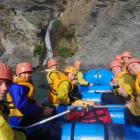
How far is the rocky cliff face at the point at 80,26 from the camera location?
23.4m

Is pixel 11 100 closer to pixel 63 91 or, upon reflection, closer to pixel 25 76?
pixel 25 76

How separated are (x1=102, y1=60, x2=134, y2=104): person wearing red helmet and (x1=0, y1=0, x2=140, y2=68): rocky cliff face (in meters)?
14.9

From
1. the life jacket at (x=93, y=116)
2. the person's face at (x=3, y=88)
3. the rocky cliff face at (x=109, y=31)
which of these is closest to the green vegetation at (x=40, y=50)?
the rocky cliff face at (x=109, y=31)

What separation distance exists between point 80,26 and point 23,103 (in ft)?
76.3

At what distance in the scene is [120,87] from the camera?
580cm

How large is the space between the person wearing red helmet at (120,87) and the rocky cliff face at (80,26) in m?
14.9

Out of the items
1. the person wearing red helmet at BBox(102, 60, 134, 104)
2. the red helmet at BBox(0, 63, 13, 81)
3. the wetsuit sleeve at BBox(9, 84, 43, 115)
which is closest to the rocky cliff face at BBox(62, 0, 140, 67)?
the person wearing red helmet at BBox(102, 60, 134, 104)

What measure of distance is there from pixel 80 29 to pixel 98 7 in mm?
2504

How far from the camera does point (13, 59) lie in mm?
27094

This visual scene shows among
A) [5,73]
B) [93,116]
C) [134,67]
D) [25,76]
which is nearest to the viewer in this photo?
[5,73]

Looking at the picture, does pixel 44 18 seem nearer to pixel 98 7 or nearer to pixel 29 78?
pixel 98 7

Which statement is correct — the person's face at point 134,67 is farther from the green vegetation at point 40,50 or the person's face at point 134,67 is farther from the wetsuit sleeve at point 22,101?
the green vegetation at point 40,50

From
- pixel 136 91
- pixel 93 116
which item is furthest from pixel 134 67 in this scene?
pixel 93 116

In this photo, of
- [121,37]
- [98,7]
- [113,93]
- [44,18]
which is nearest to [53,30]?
[44,18]
